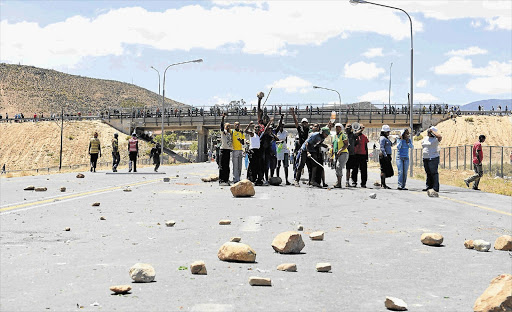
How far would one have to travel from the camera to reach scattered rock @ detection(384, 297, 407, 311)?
4.92 meters

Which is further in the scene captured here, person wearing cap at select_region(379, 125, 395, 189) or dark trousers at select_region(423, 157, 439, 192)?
person wearing cap at select_region(379, 125, 395, 189)

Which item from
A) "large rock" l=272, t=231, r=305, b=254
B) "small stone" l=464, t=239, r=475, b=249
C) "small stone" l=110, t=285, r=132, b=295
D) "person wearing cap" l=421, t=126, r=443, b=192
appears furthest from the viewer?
"person wearing cap" l=421, t=126, r=443, b=192

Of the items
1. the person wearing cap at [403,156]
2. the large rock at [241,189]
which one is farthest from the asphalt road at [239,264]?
the person wearing cap at [403,156]

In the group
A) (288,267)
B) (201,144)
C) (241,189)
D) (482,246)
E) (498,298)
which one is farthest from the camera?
(201,144)

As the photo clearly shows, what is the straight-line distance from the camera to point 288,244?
745cm

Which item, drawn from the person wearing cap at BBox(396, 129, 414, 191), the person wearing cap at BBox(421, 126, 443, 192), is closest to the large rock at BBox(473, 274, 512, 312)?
the person wearing cap at BBox(421, 126, 443, 192)

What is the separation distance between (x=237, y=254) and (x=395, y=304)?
2.29m

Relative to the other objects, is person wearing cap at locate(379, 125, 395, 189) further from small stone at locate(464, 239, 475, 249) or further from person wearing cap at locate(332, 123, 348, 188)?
small stone at locate(464, 239, 475, 249)

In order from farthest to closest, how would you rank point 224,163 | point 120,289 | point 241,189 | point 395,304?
point 224,163
point 241,189
point 120,289
point 395,304

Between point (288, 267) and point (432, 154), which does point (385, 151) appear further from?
point (288, 267)

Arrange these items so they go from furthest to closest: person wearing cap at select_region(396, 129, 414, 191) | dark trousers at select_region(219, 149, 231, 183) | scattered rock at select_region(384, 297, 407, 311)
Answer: person wearing cap at select_region(396, 129, 414, 191) → dark trousers at select_region(219, 149, 231, 183) → scattered rock at select_region(384, 297, 407, 311)

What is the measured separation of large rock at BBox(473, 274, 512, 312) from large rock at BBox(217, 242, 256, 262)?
8.45 feet

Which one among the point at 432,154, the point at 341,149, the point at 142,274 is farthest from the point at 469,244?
the point at 341,149

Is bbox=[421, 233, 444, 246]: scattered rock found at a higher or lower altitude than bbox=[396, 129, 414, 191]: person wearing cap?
lower
